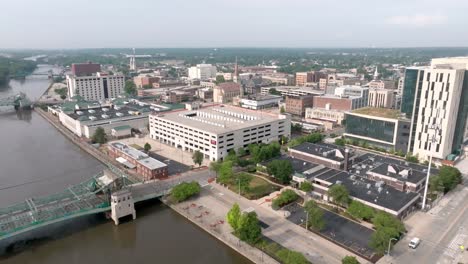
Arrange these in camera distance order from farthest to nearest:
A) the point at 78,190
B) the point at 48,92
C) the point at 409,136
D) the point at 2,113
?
1. the point at 48,92
2. the point at 2,113
3. the point at 409,136
4. the point at 78,190

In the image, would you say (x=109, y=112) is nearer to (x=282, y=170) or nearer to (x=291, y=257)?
(x=282, y=170)

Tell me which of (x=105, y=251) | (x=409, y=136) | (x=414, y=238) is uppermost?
(x=409, y=136)

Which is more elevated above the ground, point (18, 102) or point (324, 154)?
point (324, 154)

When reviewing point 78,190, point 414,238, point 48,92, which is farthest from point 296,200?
point 48,92

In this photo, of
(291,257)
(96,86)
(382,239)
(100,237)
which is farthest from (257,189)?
(96,86)

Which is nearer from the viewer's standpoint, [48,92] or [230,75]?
[48,92]

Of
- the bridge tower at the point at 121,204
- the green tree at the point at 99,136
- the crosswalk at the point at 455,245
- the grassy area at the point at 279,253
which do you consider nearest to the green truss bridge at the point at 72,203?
the bridge tower at the point at 121,204

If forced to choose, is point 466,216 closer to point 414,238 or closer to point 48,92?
point 414,238
